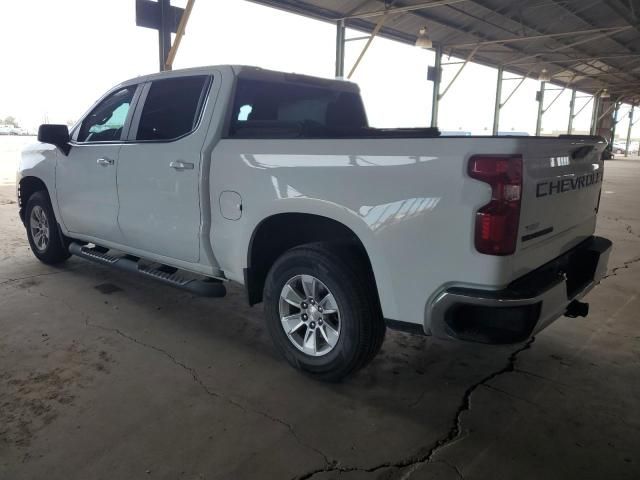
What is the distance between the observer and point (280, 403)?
103 inches

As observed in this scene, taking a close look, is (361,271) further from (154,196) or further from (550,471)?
(154,196)

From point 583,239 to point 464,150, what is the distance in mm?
1429

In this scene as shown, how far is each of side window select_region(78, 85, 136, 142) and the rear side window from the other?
1164 mm

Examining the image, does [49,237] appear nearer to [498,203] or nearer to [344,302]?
[344,302]

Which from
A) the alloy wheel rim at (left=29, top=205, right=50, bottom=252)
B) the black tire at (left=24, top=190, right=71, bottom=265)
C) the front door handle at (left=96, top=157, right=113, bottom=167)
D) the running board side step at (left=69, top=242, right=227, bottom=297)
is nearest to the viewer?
the running board side step at (left=69, top=242, right=227, bottom=297)


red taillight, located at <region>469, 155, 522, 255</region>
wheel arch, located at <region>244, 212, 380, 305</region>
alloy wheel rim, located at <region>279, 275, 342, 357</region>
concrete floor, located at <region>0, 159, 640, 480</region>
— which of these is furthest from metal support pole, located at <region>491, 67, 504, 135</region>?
red taillight, located at <region>469, 155, 522, 255</region>

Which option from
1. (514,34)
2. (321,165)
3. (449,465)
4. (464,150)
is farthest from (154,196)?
(514,34)

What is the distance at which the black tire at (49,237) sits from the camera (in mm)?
4859

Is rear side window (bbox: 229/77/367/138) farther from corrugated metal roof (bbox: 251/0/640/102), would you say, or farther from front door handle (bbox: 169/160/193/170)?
corrugated metal roof (bbox: 251/0/640/102)

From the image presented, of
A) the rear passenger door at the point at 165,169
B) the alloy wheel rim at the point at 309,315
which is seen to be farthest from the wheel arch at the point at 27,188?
the alloy wheel rim at the point at 309,315

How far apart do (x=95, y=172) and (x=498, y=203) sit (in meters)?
3.34

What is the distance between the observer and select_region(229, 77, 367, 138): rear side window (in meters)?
3.21

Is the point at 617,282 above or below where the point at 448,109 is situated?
below

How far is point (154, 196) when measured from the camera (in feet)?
11.6
